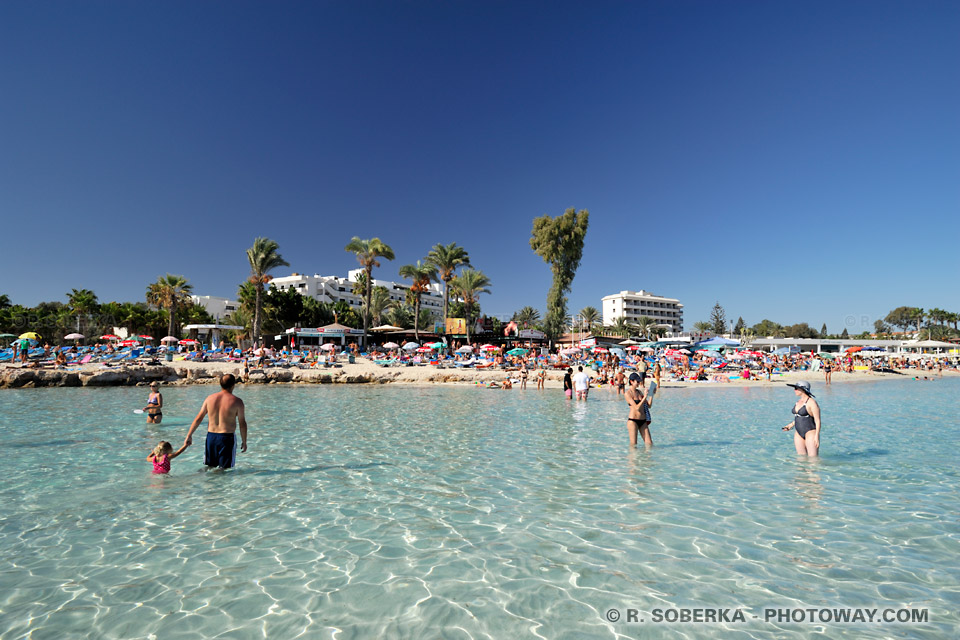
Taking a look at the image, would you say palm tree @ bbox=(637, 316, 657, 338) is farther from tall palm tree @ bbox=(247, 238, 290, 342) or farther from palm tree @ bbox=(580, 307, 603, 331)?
tall palm tree @ bbox=(247, 238, 290, 342)

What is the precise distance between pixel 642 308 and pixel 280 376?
11126 cm

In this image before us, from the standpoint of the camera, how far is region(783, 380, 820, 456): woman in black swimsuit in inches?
312

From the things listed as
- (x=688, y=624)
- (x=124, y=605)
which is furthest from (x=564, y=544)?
(x=124, y=605)

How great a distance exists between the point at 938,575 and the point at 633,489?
311cm

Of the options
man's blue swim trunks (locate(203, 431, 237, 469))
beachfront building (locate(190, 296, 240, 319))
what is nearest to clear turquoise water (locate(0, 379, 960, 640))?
man's blue swim trunks (locate(203, 431, 237, 469))

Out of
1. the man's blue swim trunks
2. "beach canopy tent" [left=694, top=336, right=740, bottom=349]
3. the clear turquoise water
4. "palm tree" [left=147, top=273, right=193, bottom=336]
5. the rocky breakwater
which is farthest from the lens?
"palm tree" [left=147, top=273, right=193, bottom=336]

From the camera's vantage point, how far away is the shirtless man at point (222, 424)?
6695 millimetres

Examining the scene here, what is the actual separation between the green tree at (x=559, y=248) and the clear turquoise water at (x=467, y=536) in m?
37.7

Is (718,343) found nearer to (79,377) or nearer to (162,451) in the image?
(162,451)

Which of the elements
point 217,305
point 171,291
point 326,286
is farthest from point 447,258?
point 217,305

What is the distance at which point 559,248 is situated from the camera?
1853 inches

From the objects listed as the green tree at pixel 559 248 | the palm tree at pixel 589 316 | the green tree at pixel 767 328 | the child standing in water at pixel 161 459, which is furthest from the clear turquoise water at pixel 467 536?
the green tree at pixel 767 328

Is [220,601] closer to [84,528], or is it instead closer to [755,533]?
[84,528]

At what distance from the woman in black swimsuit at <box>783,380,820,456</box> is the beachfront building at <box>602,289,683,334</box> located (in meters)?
114
